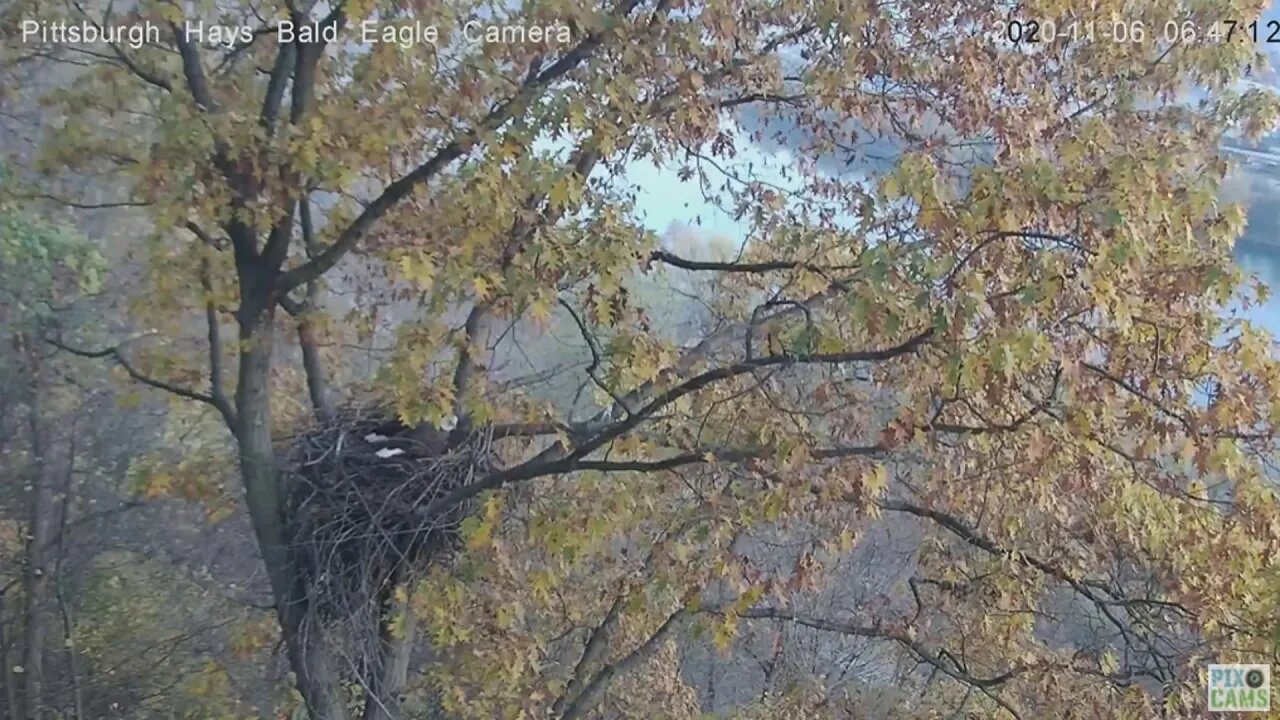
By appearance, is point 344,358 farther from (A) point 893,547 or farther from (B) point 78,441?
(A) point 893,547

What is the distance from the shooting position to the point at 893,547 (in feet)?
27.2

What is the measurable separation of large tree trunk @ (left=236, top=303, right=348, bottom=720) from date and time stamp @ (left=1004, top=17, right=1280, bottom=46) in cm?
354

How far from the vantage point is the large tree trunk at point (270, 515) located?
5188 millimetres

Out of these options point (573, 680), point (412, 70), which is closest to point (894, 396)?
point (412, 70)

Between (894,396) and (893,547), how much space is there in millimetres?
3990

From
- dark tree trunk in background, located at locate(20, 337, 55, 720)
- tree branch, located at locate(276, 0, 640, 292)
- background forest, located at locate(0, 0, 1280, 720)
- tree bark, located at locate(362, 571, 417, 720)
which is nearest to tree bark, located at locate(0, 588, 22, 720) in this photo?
dark tree trunk in background, located at locate(20, 337, 55, 720)

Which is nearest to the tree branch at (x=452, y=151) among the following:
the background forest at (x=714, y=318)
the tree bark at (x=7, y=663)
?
the background forest at (x=714, y=318)

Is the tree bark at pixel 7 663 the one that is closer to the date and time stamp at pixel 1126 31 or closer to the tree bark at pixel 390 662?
the tree bark at pixel 390 662

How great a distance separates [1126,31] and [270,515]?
4291mm

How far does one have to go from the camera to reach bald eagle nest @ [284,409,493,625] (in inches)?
194

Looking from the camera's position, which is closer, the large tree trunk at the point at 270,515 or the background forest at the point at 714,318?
the background forest at the point at 714,318
